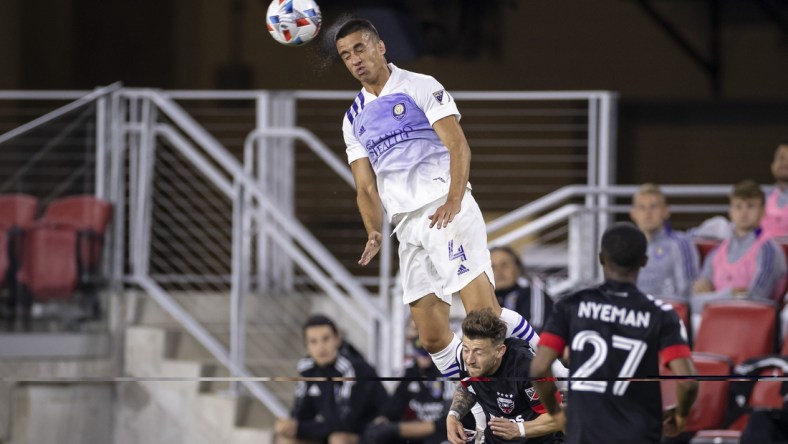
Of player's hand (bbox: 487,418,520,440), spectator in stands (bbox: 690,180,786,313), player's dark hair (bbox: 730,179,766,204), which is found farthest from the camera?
player's dark hair (bbox: 730,179,766,204)

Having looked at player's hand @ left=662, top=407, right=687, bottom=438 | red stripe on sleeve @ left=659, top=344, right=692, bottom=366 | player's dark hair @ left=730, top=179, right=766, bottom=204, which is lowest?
player's hand @ left=662, top=407, right=687, bottom=438

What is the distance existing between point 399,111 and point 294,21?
1.46 feet

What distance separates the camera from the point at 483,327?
4430 millimetres

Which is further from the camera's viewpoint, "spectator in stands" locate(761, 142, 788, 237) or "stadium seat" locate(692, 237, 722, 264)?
"stadium seat" locate(692, 237, 722, 264)

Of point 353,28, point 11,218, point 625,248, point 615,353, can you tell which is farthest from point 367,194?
point 11,218

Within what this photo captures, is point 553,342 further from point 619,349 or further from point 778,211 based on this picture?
point 778,211

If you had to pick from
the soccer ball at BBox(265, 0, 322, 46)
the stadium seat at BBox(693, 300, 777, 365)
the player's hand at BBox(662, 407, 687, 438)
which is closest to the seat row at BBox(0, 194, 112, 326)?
the stadium seat at BBox(693, 300, 777, 365)

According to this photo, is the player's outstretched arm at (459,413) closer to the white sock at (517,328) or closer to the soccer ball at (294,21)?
the white sock at (517,328)

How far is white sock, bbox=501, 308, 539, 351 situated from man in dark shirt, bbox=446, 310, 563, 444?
0.18 meters

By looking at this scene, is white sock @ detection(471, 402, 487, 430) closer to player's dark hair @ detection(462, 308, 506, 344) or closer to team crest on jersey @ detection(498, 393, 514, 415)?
team crest on jersey @ detection(498, 393, 514, 415)

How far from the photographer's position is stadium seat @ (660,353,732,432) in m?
5.96

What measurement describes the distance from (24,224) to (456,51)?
3.10m

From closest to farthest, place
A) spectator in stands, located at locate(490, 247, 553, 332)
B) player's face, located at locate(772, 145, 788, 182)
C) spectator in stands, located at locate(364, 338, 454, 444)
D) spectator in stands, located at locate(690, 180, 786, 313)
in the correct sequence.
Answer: spectator in stands, located at locate(490, 247, 553, 332) < spectator in stands, located at locate(364, 338, 454, 444) < spectator in stands, located at locate(690, 180, 786, 313) < player's face, located at locate(772, 145, 788, 182)

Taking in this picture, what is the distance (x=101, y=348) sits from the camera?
8.50 metres
